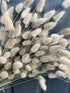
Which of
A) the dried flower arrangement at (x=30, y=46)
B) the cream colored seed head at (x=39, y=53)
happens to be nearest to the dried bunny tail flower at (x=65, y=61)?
the dried flower arrangement at (x=30, y=46)

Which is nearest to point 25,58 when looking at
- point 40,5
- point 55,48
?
point 55,48

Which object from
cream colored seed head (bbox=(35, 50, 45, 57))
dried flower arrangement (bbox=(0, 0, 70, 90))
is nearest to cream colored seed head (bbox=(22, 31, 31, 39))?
dried flower arrangement (bbox=(0, 0, 70, 90))

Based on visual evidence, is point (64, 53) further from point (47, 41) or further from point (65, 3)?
point (65, 3)

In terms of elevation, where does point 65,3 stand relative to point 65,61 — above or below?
above

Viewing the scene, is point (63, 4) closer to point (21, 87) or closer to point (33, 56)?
point (33, 56)

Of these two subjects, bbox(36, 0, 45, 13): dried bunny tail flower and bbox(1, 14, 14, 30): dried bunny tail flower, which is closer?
bbox(1, 14, 14, 30): dried bunny tail flower

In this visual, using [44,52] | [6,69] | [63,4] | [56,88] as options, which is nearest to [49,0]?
[63,4]

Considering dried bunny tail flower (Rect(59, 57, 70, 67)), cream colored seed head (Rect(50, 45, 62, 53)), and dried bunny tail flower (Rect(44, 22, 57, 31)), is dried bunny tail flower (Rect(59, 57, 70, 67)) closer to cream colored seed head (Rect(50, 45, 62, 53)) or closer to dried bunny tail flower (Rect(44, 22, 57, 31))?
cream colored seed head (Rect(50, 45, 62, 53))

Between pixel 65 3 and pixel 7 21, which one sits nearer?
pixel 7 21
